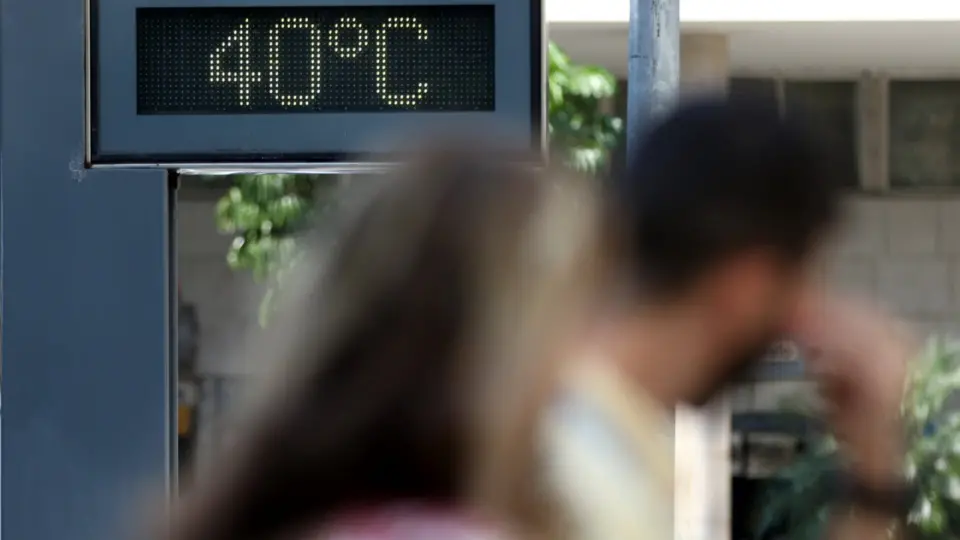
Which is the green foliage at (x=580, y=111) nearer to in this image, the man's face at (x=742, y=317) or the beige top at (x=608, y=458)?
the man's face at (x=742, y=317)

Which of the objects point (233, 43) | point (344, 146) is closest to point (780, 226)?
point (344, 146)

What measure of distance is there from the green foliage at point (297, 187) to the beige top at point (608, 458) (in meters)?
5.80

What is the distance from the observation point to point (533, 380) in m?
1.14

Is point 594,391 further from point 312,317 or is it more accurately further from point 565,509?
point 312,317

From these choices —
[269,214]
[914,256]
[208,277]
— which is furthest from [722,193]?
[208,277]

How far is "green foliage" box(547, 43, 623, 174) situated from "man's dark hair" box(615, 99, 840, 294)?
551cm

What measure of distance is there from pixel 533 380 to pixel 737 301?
1.20 feet

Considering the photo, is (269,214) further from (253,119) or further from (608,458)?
(608,458)

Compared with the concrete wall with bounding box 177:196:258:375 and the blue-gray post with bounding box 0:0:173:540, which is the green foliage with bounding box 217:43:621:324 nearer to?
the concrete wall with bounding box 177:196:258:375

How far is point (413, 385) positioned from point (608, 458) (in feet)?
0.78

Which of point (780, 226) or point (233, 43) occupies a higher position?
point (233, 43)

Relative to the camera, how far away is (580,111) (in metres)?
7.64

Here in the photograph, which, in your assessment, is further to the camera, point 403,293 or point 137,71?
point 137,71

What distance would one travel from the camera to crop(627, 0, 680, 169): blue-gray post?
4.11 m
